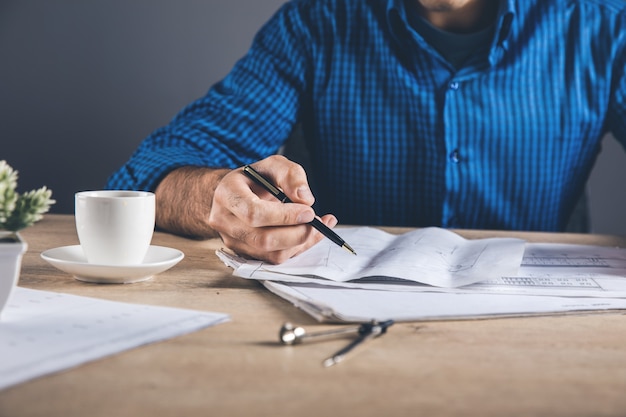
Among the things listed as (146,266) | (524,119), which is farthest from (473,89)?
(146,266)

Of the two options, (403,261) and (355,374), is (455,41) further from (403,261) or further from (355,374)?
(355,374)

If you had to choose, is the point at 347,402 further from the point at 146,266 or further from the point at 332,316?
the point at 146,266

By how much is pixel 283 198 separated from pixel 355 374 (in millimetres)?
446

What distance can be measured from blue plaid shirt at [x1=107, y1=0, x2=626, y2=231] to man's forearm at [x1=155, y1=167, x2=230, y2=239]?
0.95 ft

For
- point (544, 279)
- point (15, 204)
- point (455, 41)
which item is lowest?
point (544, 279)

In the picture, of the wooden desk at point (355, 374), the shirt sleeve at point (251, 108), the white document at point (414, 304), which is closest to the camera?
the wooden desk at point (355, 374)

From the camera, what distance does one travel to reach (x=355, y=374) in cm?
51

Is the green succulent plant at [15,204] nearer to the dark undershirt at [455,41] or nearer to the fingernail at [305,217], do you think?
the fingernail at [305,217]

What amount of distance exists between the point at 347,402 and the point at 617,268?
0.60m

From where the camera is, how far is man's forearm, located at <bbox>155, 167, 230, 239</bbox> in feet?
3.57

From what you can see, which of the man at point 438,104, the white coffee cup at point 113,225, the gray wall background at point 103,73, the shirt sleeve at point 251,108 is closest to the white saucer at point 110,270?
the white coffee cup at point 113,225

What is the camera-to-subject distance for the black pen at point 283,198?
2.89 feet

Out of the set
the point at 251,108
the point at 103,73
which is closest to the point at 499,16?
the point at 251,108

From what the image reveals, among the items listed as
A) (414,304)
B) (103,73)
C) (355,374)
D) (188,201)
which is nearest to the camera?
(355,374)
